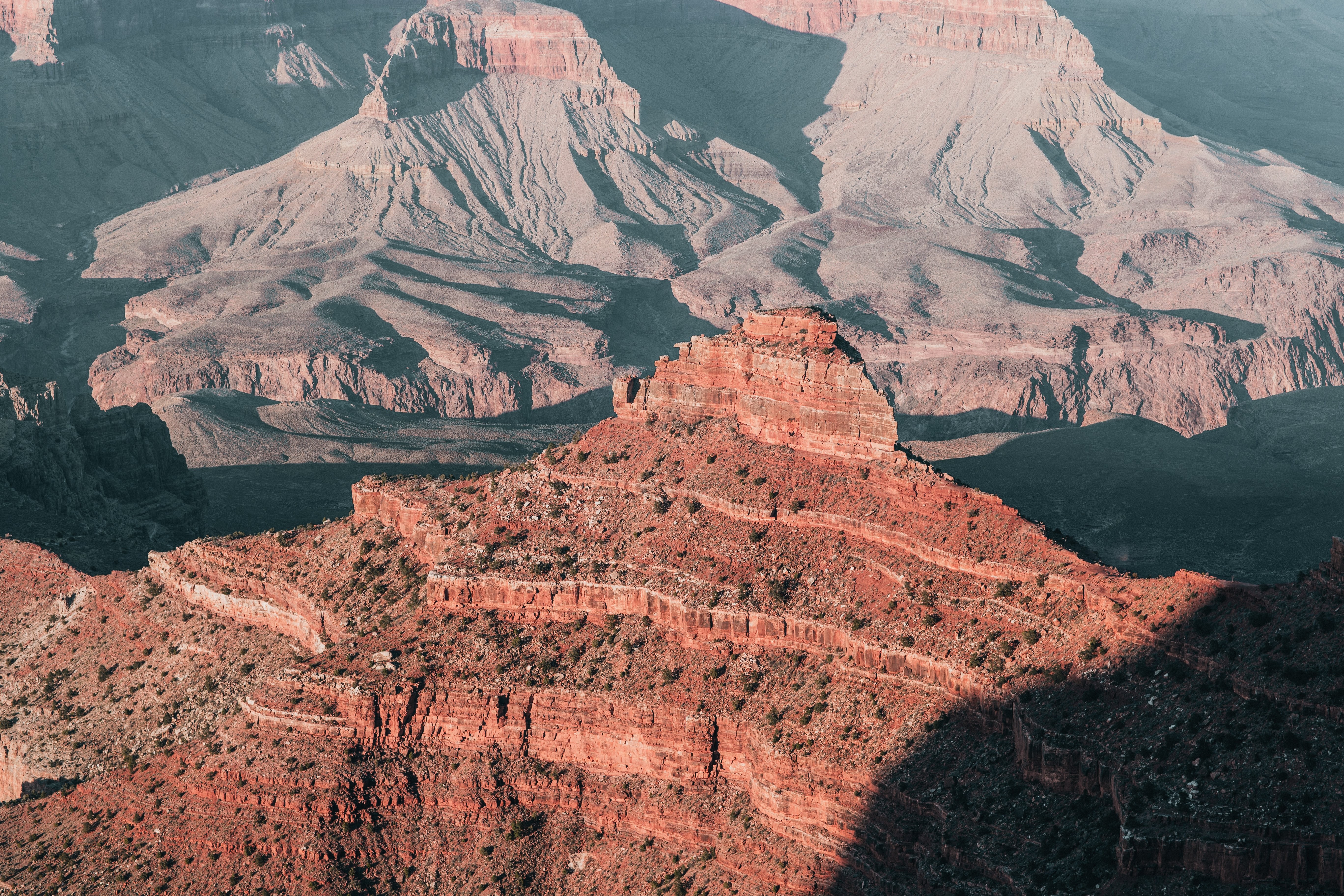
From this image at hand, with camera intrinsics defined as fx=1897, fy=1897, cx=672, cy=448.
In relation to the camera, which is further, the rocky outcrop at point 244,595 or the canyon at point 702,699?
the rocky outcrop at point 244,595

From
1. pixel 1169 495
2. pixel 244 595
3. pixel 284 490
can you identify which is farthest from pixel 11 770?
pixel 1169 495

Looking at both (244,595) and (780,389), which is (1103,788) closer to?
(780,389)

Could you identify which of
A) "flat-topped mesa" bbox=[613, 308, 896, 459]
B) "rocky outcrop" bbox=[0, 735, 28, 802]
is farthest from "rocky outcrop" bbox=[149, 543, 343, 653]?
"flat-topped mesa" bbox=[613, 308, 896, 459]

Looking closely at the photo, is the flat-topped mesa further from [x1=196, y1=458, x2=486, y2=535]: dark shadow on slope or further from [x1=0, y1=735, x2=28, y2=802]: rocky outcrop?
[x1=196, y1=458, x2=486, y2=535]: dark shadow on slope

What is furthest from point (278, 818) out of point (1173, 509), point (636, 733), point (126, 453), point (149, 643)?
point (1173, 509)

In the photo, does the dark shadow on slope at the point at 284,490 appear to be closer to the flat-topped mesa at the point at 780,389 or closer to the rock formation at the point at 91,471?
the rock formation at the point at 91,471

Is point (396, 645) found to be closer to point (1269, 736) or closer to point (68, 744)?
point (68, 744)

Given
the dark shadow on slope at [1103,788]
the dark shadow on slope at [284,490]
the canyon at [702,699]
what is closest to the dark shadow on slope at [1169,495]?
the dark shadow on slope at [284,490]
